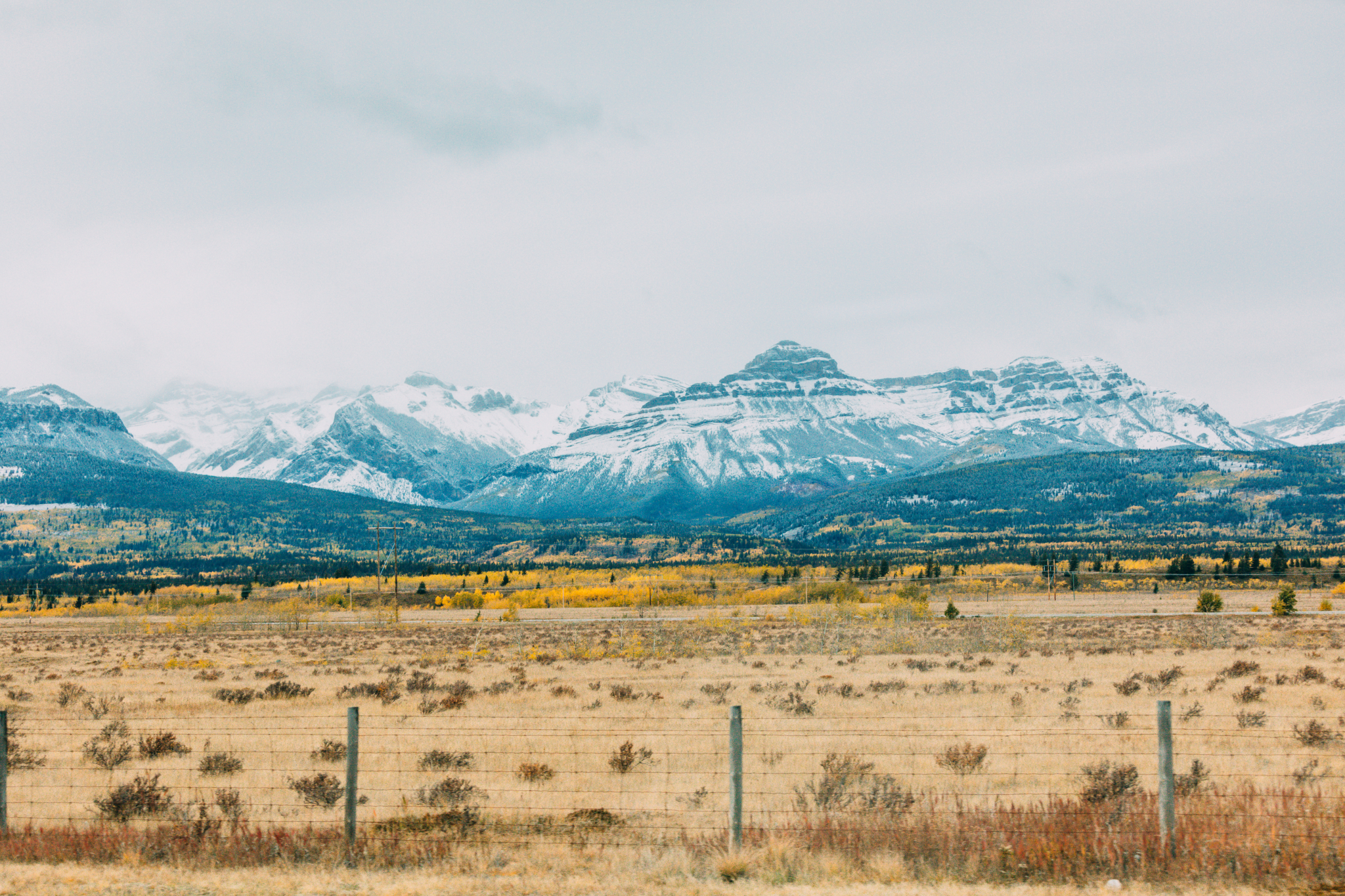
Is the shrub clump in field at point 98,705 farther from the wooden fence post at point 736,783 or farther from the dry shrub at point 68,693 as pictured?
the wooden fence post at point 736,783

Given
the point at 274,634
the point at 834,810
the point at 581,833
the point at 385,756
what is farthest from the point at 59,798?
the point at 274,634

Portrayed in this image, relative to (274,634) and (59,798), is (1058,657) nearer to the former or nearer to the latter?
(59,798)

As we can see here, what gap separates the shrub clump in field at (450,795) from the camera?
13570 mm

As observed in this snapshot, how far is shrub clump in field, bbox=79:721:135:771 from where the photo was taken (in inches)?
655

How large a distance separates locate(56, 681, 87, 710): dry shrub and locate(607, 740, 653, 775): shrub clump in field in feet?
56.2

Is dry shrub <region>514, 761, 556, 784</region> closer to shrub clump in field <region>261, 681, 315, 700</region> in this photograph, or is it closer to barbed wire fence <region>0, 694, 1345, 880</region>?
barbed wire fence <region>0, 694, 1345, 880</region>

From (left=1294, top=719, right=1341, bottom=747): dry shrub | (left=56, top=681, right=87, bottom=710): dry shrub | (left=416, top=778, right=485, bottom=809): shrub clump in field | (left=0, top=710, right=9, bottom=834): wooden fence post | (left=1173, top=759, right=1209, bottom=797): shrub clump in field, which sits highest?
(left=0, top=710, right=9, bottom=834): wooden fence post

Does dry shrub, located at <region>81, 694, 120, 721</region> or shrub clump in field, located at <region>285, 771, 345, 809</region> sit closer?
shrub clump in field, located at <region>285, 771, 345, 809</region>

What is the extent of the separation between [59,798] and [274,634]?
51.2 m

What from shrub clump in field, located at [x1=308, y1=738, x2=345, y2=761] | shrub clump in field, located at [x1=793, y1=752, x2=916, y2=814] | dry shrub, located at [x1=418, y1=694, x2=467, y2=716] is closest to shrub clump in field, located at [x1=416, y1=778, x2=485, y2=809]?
shrub clump in field, located at [x1=308, y1=738, x2=345, y2=761]

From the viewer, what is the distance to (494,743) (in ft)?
59.4

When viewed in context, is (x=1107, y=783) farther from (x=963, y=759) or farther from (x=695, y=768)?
(x=695, y=768)

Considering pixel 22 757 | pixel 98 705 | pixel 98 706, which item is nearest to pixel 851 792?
pixel 22 757

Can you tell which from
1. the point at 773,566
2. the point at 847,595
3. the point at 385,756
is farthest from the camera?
the point at 773,566
